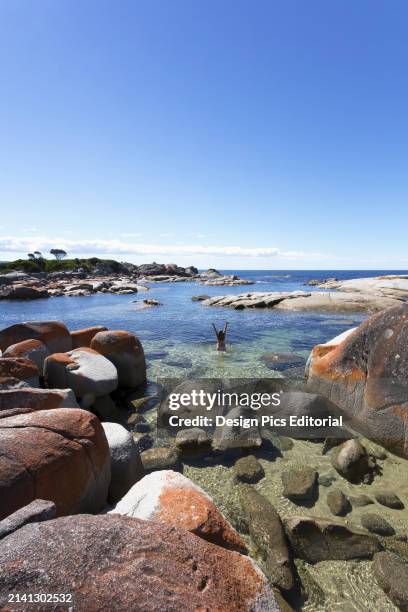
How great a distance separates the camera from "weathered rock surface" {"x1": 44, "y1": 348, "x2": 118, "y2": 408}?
1063cm

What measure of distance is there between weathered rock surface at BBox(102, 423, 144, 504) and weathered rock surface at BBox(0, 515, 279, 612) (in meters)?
3.16

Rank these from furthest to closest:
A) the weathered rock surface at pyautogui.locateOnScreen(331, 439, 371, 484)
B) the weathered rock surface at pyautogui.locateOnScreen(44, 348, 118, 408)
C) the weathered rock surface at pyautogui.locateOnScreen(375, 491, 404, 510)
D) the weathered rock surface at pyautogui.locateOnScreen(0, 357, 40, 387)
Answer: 1. the weathered rock surface at pyautogui.locateOnScreen(44, 348, 118, 408)
2. the weathered rock surface at pyautogui.locateOnScreen(0, 357, 40, 387)
3. the weathered rock surface at pyautogui.locateOnScreen(331, 439, 371, 484)
4. the weathered rock surface at pyautogui.locateOnScreen(375, 491, 404, 510)

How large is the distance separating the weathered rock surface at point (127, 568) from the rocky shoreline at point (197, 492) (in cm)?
1

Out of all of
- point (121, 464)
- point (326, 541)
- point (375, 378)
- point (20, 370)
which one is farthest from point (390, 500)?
point (20, 370)

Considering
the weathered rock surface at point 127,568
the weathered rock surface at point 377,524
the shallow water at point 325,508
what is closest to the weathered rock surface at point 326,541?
the shallow water at point 325,508

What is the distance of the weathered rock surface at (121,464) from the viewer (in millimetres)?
6086

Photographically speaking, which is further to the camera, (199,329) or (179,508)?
(199,329)

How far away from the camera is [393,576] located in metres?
4.78

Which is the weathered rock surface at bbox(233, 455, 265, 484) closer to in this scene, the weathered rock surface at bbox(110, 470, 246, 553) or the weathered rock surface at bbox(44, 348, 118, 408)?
the weathered rock surface at bbox(110, 470, 246, 553)

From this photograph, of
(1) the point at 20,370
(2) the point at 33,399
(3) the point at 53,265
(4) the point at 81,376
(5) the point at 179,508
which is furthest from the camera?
(3) the point at 53,265

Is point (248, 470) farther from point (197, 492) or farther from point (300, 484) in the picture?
point (197, 492)

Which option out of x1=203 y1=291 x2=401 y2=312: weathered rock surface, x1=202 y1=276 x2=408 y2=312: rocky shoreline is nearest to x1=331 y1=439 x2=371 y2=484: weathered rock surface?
x1=202 y1=276 x2=408 y2=312: rocky shoreline

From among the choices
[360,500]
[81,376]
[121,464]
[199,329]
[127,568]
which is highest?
[127,568]

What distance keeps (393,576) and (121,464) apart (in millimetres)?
4821
